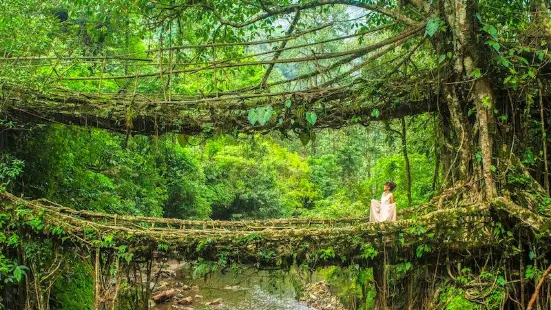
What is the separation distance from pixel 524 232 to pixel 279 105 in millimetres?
2540

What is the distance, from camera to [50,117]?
6.18 m

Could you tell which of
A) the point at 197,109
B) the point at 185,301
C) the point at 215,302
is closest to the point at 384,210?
the point at 197,109

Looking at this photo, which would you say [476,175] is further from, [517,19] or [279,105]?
[517,19]

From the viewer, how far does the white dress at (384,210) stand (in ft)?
18.1

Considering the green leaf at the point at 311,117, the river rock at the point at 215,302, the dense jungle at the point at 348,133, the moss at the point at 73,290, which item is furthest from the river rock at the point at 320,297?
the green leaf at the point at 311,117

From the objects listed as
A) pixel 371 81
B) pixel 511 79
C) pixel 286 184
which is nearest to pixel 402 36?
pixel 371 81

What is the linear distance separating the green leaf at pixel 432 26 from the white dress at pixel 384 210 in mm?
1766

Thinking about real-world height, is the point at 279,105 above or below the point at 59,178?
above

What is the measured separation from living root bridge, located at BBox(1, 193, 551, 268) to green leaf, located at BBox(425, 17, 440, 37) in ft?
5.10

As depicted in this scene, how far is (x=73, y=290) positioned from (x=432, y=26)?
19.2 feet

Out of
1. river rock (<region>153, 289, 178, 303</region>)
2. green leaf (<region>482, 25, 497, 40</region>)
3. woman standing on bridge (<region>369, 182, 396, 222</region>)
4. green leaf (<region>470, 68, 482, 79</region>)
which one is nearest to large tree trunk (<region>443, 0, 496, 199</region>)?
green leaf (<region>470, 68, 482, 79</region>)

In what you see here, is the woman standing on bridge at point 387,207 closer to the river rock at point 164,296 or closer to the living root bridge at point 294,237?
the living root bridge at point 294,237

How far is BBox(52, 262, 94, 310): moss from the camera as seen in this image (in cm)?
702

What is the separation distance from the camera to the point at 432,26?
463 centimetres
